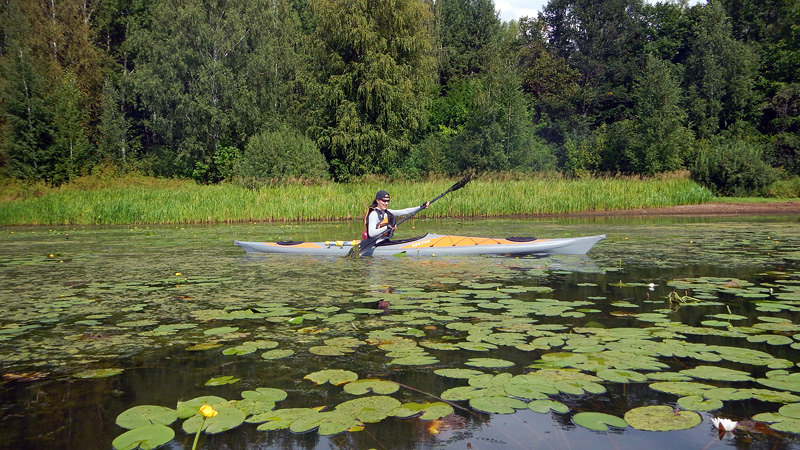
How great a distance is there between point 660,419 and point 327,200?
629 inches

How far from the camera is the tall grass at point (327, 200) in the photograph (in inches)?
701

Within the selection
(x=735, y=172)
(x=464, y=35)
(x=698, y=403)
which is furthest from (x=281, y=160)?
(x=464, y=35)

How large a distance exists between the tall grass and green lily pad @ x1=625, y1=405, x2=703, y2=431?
1563 cm

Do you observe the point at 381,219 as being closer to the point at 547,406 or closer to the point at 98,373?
the point at 98,373

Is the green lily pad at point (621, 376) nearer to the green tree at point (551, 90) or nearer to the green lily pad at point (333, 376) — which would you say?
the green lily pad at point (333, 376)

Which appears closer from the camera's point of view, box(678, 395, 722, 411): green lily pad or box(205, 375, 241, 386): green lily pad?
box(678, 395, 722, 411): green lily pad

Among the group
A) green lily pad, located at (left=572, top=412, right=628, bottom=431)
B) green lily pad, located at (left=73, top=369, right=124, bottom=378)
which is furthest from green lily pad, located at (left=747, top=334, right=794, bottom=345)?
green lily pad, located at (left=73, top=369, right=124, bottom=378)

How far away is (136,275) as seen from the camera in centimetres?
725

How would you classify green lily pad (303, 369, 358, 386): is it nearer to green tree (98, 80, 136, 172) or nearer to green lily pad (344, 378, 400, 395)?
green lily pad (344, 378, 400, 395)

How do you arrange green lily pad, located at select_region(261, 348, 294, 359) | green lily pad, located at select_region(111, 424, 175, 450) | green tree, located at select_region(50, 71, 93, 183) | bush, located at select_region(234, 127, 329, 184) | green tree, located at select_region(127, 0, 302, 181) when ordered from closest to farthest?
green lily pad, located at select_region(111, 424, 175, 450) < green lily pad, located at select_region(261, 348, 294, 359) < bush, located at select_region(234, 127, 329, 184) < green tree, located at select_region(50, 71, 93, 183) < green tree, located at select_region(127, 0, 302, 181)

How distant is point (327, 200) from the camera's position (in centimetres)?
1822

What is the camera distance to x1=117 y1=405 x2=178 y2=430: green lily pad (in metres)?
2.71

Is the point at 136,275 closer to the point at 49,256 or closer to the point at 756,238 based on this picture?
the point at 49,256

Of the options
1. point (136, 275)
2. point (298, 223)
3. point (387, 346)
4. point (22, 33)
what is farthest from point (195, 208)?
point (22, 33)
